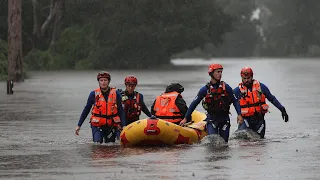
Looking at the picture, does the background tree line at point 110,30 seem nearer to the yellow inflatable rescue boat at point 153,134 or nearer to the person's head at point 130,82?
the person's head at point 130,82

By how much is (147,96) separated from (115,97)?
18.8 metres

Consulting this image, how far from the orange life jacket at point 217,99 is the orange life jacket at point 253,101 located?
40.7 inches

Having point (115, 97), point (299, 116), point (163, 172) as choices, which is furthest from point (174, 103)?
point (299, 116)

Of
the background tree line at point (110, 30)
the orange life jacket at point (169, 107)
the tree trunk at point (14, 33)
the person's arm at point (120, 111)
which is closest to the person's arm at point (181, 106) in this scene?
the orange life jacket at point (169, 107)

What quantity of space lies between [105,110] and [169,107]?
134 centimetres

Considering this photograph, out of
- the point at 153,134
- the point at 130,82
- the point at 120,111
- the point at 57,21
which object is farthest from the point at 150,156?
the point at 57,21

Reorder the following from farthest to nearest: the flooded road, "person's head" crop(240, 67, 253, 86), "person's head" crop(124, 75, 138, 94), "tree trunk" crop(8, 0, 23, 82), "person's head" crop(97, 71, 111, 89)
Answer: "tree trunk" crop(8, 0, 23, 82)
"person's head" crop(240, 67, 253, 86)
"person's head" crop(124, 75, 138, 94)
"person's head" crop(97, 71, 111, 89)
the flooded road

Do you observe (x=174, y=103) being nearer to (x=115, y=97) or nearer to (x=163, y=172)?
(x=115, y=97)

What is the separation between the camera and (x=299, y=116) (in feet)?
87.3

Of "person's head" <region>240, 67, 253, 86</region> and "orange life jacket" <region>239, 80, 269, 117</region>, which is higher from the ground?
"person's head" <region>240, 67, 253, 86</region>

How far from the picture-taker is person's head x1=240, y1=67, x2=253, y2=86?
1902 cm

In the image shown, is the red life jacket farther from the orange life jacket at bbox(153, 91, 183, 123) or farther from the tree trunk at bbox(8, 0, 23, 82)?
the tree trunk at bbox(8, 0, 23, 82)

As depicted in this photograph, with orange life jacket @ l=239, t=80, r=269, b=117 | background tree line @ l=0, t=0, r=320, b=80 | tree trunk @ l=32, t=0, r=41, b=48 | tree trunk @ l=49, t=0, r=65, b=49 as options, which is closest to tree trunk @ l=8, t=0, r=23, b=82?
A: orange life jacket @ l=239, t=80, r=269, b=117

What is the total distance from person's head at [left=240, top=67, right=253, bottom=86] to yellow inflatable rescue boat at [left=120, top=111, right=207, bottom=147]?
1.56 meters
